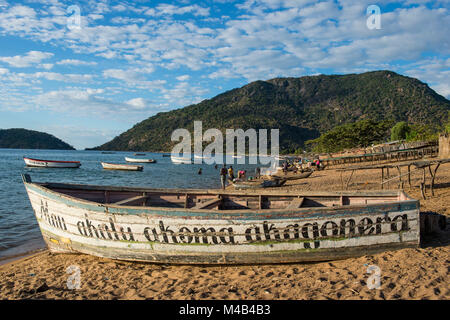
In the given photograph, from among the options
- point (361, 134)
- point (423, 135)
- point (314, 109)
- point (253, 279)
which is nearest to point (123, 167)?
point (361, 134)

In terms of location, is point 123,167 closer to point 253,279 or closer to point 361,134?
point 361,134

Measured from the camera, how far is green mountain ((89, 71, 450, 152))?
126469mm

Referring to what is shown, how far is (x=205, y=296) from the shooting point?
17.1ft

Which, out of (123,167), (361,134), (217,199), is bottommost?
(123,167)

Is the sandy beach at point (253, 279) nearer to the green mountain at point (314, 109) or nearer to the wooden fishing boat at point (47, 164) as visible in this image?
the wooden fishing boat at point (47, 164)

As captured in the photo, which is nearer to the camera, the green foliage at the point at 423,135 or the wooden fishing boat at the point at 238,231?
the wooden fishing boat at the point at 238,231

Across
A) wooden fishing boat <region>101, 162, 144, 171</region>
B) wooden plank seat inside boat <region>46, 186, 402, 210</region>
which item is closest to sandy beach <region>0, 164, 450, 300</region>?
wooden plank seat inside boat <region>46, 186, 402, 210</region>

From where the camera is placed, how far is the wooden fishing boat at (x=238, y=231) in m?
6.09

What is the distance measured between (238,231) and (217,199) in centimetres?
281

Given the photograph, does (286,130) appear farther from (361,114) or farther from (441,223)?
(441,223)

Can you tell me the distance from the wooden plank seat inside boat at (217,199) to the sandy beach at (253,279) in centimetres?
203

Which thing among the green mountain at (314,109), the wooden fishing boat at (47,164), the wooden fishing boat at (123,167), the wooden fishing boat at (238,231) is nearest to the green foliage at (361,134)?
the wooden fishing boat at (123,167)

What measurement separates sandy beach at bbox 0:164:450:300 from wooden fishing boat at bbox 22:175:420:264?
27 centimetres

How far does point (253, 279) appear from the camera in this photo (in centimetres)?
582
